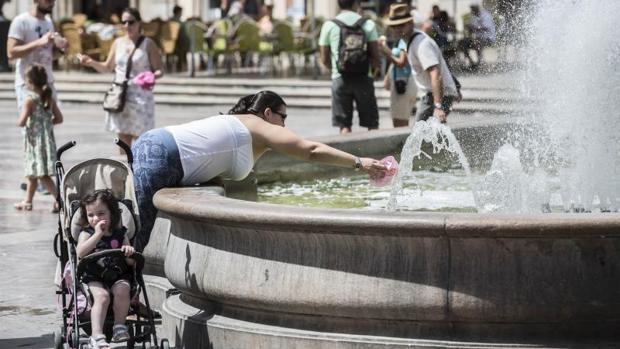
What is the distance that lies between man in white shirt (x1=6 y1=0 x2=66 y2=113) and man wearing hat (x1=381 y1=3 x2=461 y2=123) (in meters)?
3.21

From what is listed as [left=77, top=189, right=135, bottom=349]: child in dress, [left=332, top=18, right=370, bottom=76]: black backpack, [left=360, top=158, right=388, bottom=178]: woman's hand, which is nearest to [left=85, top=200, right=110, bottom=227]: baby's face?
[left=77, top=189, right=135, bottom=349]: child in dress

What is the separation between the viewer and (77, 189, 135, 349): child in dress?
667 cm

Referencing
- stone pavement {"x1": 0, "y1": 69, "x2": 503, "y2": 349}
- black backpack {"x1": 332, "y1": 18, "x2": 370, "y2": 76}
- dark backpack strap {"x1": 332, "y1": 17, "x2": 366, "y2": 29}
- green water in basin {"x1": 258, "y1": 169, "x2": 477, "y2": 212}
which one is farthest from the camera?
dark backpack strap {"x1": 332, "y1": 17, "x2": 366, "y2": 29}

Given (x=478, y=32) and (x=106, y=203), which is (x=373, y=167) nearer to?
(x=106, y=203)

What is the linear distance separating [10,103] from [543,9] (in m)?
17.6

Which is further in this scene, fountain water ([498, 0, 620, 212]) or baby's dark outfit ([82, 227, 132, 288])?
fountain water ([498, 0, 620, 212])

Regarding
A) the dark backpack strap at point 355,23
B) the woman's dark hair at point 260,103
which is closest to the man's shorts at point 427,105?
the dark backpack strap at point 355,23

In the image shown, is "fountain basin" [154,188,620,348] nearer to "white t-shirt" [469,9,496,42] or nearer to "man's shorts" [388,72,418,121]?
"man's shorts" [388,72,418,121]

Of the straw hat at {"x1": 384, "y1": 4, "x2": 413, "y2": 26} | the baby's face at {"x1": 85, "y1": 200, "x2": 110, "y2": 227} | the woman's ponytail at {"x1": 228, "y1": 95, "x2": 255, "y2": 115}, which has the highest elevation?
the straw hat at {"x1": 384, "y1": 4, "x2": 413, "y2": 26}

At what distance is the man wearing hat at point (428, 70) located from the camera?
11844mm

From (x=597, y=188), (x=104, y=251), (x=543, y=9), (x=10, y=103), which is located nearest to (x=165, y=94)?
(x=10, y=103)

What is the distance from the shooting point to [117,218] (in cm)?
700

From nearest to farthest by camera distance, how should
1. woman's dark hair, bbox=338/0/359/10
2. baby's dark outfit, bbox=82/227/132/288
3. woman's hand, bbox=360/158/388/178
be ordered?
baby's dark outfit, bbox=82/227/132/288 < woman's hand, bbox=360/158/388/178 < woman's dark hair, bbox=338/0/359/10

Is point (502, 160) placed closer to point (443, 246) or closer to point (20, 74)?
point (443, 246)
